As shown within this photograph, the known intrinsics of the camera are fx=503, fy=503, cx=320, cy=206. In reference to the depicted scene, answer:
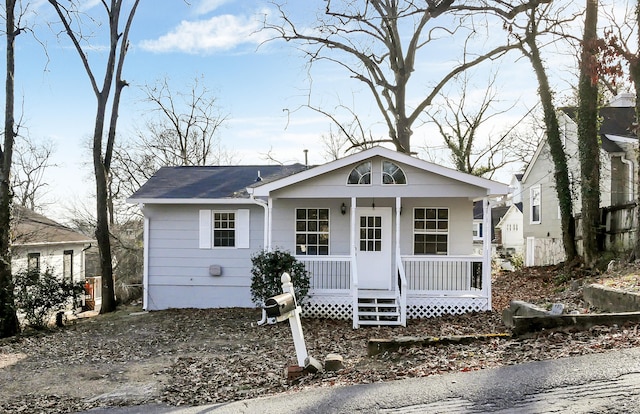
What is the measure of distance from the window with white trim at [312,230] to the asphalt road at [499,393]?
757 cm

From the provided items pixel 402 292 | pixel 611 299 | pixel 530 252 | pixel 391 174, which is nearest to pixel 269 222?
pixel 391 174

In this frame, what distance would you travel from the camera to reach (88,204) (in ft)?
98.2

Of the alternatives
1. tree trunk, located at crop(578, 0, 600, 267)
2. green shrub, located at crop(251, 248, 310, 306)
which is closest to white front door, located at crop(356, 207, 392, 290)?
green shrub, located at crop(251, 248, 310, 306)

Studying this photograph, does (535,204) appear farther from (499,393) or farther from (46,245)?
(46,245)

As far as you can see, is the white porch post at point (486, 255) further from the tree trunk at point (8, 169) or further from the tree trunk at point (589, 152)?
the tree trunk at point (8, 169)

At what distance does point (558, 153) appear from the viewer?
16.3 m

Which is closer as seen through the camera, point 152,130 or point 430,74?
point 430,74

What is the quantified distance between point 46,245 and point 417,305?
1484 cm

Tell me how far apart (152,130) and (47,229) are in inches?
411

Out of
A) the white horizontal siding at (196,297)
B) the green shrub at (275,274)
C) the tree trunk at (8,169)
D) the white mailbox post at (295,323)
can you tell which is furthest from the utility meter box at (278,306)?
the tree trunk at (8,169)

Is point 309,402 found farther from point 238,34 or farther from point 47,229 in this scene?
point 47,229

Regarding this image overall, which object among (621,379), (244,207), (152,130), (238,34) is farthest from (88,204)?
(621,379)

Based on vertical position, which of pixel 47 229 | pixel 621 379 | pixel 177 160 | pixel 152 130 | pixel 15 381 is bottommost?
pixel 15 381

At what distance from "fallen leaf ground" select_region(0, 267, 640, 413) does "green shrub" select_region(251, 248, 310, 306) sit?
2.48 feet
